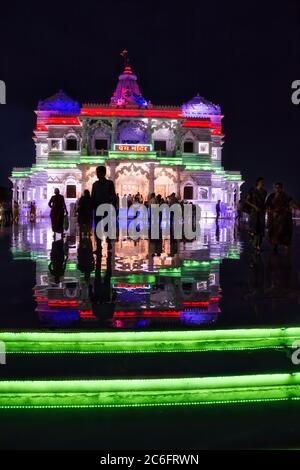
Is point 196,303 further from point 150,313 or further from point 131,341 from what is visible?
point 131,341

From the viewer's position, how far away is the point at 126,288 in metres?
7.62

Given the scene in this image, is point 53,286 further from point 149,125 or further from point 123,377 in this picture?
point 149,125

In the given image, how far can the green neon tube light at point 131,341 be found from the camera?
4.69 m

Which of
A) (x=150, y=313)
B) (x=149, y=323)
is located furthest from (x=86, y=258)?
(x=149, y=323)

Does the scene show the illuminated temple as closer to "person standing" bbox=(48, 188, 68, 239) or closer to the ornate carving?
the ornate carving

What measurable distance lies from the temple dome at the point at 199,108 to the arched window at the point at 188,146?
6.90 meters

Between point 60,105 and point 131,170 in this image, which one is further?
point 60,105

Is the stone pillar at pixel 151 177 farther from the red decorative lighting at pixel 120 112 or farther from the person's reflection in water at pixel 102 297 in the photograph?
the person's reflection in water at pixel 102 297

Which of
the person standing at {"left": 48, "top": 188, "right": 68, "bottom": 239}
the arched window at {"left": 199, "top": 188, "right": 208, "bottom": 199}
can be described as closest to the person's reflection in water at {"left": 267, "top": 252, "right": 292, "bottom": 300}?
the person standing at {"left": 48, "top": 188, "right": 68, "bottom": 239}

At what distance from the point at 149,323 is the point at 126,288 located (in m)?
2.31

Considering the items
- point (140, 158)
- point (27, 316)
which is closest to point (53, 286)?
point (27, 316)

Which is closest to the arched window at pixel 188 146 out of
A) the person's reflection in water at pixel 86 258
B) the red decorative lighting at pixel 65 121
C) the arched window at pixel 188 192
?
the arched window at pixel 188 192

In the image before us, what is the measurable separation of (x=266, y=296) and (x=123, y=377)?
3.38m

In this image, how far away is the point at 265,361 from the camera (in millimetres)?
4523
